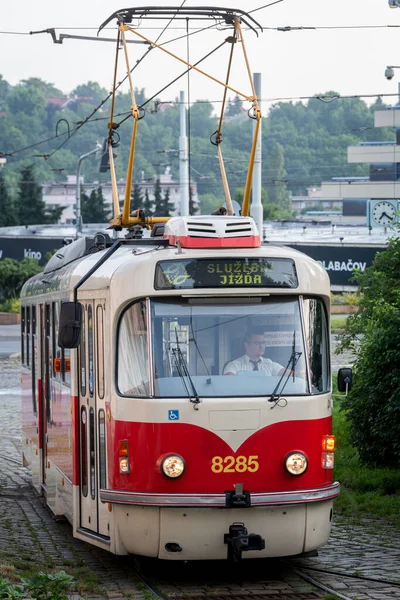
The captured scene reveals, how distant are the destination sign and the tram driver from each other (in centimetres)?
42

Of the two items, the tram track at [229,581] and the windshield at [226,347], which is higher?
the windshield at [226,347]

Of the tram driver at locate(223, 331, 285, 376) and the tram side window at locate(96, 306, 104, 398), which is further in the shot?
the tram side window at locate(96, 306, 104, 398)

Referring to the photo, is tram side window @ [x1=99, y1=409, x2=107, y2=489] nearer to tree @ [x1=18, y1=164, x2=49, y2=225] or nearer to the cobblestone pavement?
the cobblestone pavement

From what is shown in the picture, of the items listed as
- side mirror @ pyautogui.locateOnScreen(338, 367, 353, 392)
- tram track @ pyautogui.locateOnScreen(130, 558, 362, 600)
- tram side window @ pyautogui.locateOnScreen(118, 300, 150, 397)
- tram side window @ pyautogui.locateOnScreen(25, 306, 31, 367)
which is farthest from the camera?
tram side window @ pyautogui.locateOnScreen(25, 306, 31, 367)

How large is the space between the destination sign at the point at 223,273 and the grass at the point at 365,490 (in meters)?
3.51

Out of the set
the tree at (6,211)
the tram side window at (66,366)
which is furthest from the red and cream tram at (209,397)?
the tree at (6,211)

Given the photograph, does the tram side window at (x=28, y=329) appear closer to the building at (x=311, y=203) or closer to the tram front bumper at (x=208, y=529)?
the tram front bumper at (x=208, y=529)

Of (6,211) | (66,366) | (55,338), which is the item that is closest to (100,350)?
(66,366)

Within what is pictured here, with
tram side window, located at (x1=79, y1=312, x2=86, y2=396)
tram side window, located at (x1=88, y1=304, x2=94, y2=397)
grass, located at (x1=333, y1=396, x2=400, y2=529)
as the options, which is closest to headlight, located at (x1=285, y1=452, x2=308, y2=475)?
tram side window, located at (x1=88, y1=304, x2=94, y2=397)

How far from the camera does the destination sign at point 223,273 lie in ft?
29.2

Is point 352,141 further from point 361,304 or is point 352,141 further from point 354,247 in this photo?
point 361,304

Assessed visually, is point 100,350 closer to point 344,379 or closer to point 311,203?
point 344,379

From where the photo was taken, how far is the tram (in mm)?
8562

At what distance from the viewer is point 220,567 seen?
9430 millimetres
